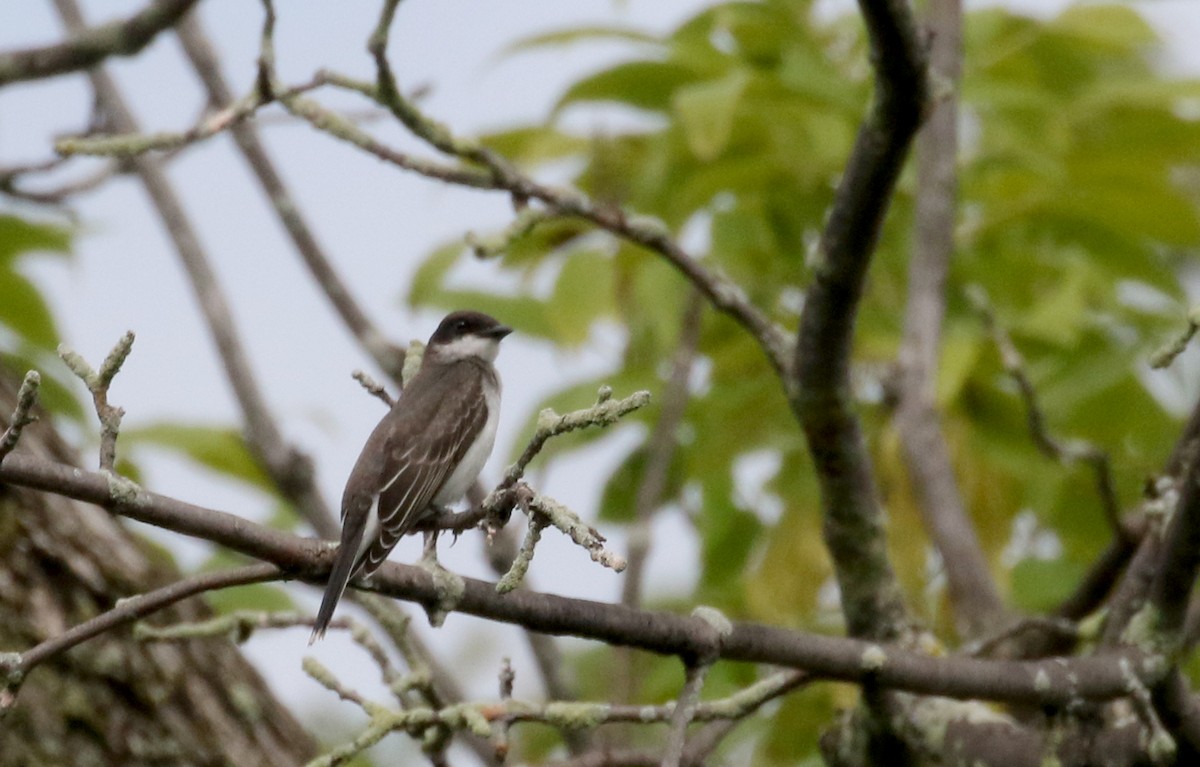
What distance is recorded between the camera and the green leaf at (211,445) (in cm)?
562

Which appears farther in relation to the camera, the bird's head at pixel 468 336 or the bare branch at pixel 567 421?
the bird's head at pixel 468 336

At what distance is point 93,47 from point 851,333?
2.63 metres

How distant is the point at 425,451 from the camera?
509 centimetres

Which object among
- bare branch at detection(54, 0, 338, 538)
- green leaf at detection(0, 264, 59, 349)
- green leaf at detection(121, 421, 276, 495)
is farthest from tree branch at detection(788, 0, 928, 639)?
green leaf at detection(0, 264, 59, 349)

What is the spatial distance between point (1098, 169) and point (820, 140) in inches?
38.0

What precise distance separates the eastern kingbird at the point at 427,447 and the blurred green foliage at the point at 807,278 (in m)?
0.30

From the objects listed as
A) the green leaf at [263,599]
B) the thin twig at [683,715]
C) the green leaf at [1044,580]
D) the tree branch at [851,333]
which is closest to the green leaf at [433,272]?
the green leaf at [263,599]

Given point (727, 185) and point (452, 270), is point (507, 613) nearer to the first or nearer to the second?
point (727, 185)

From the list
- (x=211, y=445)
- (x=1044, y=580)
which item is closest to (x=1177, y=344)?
(x=1044, y=580)

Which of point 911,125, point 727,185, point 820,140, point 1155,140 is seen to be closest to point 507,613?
point 911,125

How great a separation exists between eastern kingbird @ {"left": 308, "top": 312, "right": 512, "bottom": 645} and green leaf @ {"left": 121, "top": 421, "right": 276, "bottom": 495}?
76 centimetres

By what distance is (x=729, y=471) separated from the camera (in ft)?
18.0

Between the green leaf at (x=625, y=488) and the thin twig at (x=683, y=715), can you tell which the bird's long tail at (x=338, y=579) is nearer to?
the thin twig at (x=683, y=715)

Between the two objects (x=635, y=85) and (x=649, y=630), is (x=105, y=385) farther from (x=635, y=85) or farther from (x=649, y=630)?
(x=635, y=85)
